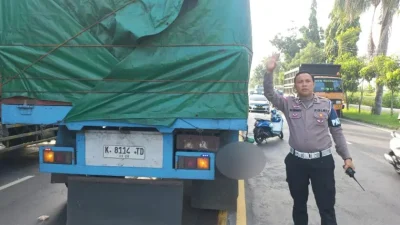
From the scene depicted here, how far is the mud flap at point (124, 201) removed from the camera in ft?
12.7

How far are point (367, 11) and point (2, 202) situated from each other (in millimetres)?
24632

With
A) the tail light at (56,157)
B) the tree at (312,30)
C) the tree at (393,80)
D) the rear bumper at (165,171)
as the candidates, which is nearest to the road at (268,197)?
the tail light at (56,157)

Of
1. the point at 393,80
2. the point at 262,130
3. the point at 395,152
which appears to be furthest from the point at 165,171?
the point at 393,80

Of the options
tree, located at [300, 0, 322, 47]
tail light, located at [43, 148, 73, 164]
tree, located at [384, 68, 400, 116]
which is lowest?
tail light, located at [43, 148, 73, 164]

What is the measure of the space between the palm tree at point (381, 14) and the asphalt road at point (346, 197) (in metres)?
16.1

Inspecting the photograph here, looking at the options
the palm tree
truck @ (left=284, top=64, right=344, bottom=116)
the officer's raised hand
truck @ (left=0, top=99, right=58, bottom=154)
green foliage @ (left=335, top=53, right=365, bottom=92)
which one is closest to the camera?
the officer's raised hand

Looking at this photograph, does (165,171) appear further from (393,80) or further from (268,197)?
(393,80)

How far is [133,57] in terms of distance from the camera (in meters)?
3.66

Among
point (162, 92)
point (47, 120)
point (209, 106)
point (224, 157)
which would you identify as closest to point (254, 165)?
point (224, 157)

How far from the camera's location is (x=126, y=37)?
12.0 feet

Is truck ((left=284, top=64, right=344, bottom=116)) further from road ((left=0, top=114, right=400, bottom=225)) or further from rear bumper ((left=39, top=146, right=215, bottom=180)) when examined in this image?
rear bumper ((left=39, top=146, right=215, bottom=180))

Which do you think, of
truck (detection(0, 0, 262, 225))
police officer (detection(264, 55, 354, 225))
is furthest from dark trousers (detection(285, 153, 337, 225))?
truck (detection(0, 0, 262, 225))

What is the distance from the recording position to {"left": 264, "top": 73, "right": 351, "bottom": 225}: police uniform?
366 centimetres

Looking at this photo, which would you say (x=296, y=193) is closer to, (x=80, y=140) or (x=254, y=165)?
(x=254, y=165)
